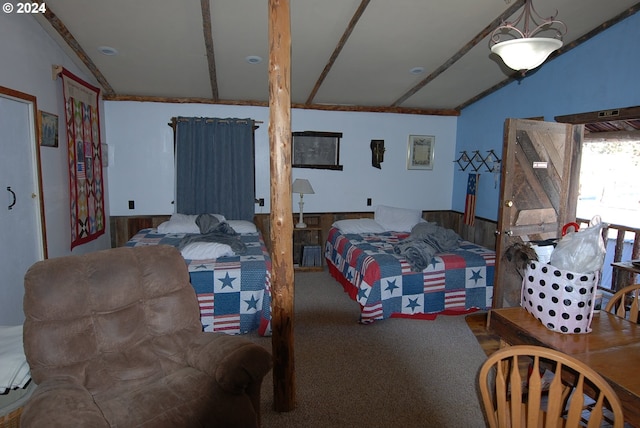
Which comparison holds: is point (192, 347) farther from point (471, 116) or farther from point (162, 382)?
point (471, 116)

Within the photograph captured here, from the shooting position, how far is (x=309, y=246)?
189 inches

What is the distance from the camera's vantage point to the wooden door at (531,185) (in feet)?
10.2

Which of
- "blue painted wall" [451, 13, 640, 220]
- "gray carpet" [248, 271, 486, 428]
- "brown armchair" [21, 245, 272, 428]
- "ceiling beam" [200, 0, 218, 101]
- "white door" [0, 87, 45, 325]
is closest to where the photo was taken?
"brown armchair" [21, 245, 272, 428]

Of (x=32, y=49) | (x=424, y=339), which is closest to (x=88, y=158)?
(x=32, y=49)

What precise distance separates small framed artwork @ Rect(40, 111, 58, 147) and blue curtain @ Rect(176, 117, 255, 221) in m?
1.43

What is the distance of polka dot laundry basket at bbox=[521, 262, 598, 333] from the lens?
5.03 ft

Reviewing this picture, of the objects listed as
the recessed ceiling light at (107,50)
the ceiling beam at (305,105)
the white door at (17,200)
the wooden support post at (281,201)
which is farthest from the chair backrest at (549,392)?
the ceiling beam at (305,105)

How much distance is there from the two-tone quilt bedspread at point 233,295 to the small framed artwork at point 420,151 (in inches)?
119

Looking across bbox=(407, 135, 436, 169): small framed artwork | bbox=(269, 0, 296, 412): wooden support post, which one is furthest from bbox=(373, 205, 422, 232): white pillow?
bbox=(269, 0, 296, 412): wooden support post

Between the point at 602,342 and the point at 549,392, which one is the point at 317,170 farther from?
the point at 549,392

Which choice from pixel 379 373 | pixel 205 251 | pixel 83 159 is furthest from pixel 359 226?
pixel 83 159

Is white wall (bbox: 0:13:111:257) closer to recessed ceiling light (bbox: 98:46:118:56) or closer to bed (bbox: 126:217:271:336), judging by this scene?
recessed ceiling light (bbox: 98:46:118:56)

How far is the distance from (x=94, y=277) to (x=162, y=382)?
23.4 inches

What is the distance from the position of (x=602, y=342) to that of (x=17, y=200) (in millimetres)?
→ 3586
